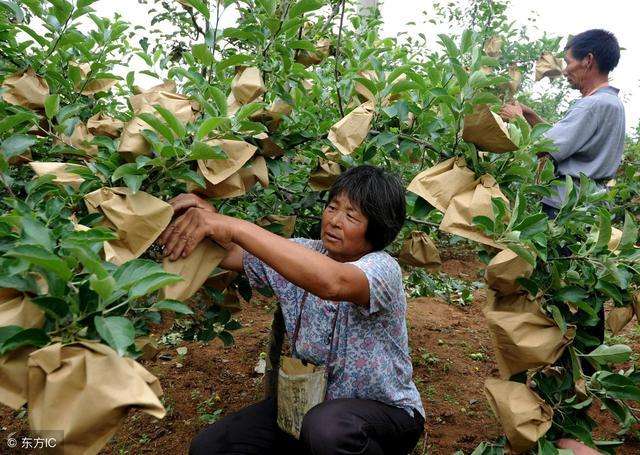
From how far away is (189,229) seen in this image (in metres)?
1.43

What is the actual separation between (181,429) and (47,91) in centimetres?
175

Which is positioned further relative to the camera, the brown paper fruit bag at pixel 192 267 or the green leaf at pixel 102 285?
the brown paper fruit bag at pixel 192 267

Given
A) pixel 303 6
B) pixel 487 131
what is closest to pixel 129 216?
pixel 303 6

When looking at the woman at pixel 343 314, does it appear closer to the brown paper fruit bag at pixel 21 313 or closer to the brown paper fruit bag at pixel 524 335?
the brown paper fruit bag at pixel 524 335

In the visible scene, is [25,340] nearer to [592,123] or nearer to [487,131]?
[487,131]

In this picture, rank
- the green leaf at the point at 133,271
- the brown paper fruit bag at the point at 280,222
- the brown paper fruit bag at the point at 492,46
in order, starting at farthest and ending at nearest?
1. the brown paper fruit bag at the point at 492,46
2. the brown paper fruit bag at the point at 280,222
3. the green leaf at the point at 133,271

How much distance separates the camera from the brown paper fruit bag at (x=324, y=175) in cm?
192

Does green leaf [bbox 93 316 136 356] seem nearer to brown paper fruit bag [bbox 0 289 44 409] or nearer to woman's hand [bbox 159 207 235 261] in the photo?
brown paper fruit bag [bbox 0 289 44 409]

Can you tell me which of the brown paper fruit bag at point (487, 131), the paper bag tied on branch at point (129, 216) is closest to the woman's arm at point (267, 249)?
the paper bag tied on branch at point (129, 216)

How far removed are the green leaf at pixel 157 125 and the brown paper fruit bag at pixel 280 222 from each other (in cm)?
63

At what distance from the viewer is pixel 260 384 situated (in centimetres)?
308

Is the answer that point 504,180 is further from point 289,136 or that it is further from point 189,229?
point 189,229

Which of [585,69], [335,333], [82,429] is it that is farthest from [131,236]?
[585,69]

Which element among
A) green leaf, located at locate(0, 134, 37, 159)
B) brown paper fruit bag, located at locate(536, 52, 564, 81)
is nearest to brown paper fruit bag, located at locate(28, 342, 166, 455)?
green leaf, located at locate(0, 134, 37, 159)
